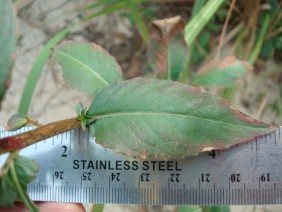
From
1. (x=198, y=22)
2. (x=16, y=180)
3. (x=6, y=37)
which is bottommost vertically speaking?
(x=16, y=180)

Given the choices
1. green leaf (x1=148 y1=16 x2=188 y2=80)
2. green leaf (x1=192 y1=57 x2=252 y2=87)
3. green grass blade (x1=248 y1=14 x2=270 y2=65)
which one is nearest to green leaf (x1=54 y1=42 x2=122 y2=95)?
green leaf (x1=148 y1=16 x2=188 y2=80)

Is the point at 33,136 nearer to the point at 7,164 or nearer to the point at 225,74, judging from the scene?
the point at 7,164

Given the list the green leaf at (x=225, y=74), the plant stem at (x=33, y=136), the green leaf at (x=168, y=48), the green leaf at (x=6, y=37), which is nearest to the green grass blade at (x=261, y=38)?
the green leaf at (x=225, y=74)

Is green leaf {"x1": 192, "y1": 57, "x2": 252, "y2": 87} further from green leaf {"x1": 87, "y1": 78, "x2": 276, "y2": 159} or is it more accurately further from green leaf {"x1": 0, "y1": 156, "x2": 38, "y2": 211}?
green leaf {"x1": 0, "y1": 156, "x2": 38, "y2": 211}

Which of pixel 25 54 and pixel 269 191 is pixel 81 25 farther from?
pixel 269 191

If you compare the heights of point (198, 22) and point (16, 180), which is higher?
point (198, 22)

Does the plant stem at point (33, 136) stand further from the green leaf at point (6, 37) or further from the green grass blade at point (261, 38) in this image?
the green grass blade at point (261, 38)

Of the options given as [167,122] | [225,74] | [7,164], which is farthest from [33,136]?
[225,74]
